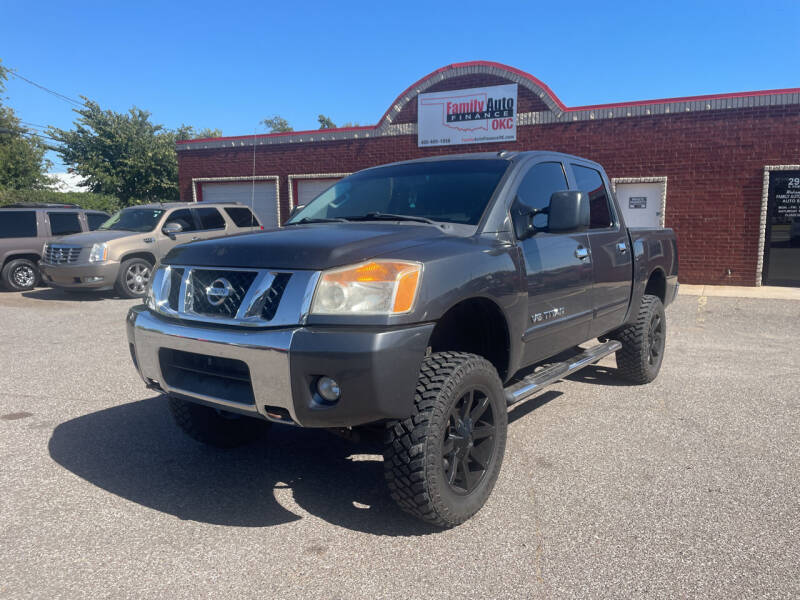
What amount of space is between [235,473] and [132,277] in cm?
881

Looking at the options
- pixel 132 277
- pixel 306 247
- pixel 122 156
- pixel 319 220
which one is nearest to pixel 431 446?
pixel 306 247

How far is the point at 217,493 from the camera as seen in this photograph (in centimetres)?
335

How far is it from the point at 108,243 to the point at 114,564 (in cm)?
940

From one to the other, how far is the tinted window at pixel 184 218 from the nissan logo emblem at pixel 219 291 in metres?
9.63

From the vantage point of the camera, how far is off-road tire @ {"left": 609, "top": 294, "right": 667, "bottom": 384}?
17.3 ft

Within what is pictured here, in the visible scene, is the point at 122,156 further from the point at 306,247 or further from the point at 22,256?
the point at 306,247

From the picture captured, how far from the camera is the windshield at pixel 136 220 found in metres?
11.7

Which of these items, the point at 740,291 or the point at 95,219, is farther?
the point at 95,219

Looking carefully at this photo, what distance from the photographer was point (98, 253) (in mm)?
10836

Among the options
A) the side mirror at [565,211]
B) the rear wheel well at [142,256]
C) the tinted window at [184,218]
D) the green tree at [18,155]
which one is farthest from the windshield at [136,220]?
the green tree at [18,155]

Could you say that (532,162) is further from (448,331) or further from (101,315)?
(101,315)

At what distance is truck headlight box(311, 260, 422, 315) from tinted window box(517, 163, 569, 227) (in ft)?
4.56

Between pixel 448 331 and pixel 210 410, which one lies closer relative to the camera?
pixel 448 331

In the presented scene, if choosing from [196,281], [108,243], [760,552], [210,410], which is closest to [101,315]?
[108,243]
